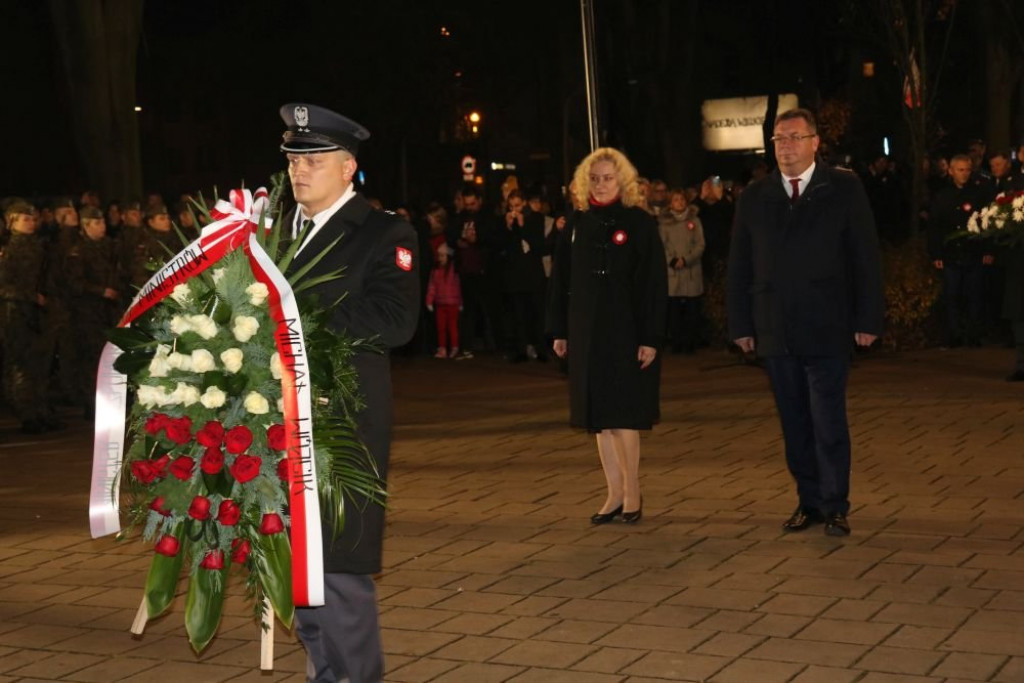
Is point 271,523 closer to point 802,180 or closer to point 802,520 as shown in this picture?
point 802,520

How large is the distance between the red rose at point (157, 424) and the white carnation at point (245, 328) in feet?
1.10

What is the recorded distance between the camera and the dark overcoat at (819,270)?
8.45 m

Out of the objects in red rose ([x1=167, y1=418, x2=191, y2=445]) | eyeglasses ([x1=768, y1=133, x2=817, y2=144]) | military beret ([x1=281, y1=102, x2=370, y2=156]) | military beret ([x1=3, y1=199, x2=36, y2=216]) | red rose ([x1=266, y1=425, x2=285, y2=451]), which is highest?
military beret ([x1=3, y1=199, x2=36, y2=216])

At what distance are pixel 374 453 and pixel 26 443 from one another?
8.68m

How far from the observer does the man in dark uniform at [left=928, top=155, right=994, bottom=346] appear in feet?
57.7

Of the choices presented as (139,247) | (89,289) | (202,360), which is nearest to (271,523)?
(202,360)

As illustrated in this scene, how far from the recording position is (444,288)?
19359mm

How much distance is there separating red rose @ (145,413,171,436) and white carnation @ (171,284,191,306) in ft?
1.17

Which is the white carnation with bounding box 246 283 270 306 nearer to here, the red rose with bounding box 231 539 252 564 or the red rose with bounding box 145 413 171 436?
the red rose with bounding box 145 413 171 436

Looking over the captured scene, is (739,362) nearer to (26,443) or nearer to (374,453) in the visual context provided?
(26,443)

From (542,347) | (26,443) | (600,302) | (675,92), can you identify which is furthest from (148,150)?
(600,302)

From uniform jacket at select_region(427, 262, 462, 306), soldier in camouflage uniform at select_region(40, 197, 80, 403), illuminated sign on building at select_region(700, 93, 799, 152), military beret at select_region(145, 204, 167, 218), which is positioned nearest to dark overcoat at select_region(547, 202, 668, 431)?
soldier in camouflage uniform at select_region(40, 197, 80, 403)

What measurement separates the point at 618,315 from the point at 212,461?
4134 millimetres

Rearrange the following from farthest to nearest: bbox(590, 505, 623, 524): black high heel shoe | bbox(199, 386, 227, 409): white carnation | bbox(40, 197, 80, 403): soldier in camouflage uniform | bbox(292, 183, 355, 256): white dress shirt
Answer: bbox(40, 197, 80, 403): soldier in camouflage uniform < bbox(590, 505, 623, 524): black high heel shoe < bbox(292, 183, 355, 256): white dress shirt < bbox(199, 386, 227, 409): white carnation
